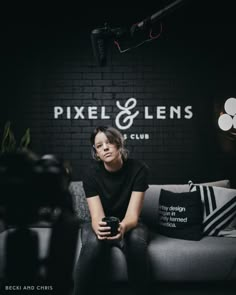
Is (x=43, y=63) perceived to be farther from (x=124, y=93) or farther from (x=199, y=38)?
(x=199, y=38)

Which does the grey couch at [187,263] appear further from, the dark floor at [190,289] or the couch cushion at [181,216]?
the couch cushion at [181,216]

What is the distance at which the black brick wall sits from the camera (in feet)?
14.5

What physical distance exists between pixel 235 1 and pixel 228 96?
1.08m

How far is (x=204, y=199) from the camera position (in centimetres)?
296

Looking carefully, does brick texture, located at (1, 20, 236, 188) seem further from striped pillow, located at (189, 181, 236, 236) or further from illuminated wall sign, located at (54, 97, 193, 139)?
striped pillow, located at (189, 181, 236, 236)

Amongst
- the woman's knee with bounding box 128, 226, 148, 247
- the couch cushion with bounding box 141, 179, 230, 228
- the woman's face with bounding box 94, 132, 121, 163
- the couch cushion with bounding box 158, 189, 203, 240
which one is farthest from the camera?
the couch cushion with bounding box 141, 179, 230, 228

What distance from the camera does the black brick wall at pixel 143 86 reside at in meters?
4.42

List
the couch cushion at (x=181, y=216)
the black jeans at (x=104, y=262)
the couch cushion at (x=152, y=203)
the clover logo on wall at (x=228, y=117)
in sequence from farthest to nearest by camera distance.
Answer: the clover logo on wall at (x=228, y=117) → the couch cushion at (x=152, y=203) → the couch cushion at (x=181, y=216) → the black jeans at (x=104, y=262)

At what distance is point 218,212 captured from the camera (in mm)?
2908

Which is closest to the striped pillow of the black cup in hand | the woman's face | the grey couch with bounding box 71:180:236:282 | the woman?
the grey couch with bounding box 71:180:236:282

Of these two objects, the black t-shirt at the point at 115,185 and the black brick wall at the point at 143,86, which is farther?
the black brick wall at the point at 143,86

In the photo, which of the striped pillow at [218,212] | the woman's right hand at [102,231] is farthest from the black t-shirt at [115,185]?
the striped pillow at [218,212]

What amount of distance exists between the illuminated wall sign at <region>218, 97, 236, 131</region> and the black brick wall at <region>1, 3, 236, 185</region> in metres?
0.08

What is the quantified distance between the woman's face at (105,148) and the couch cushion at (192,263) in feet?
2.21
